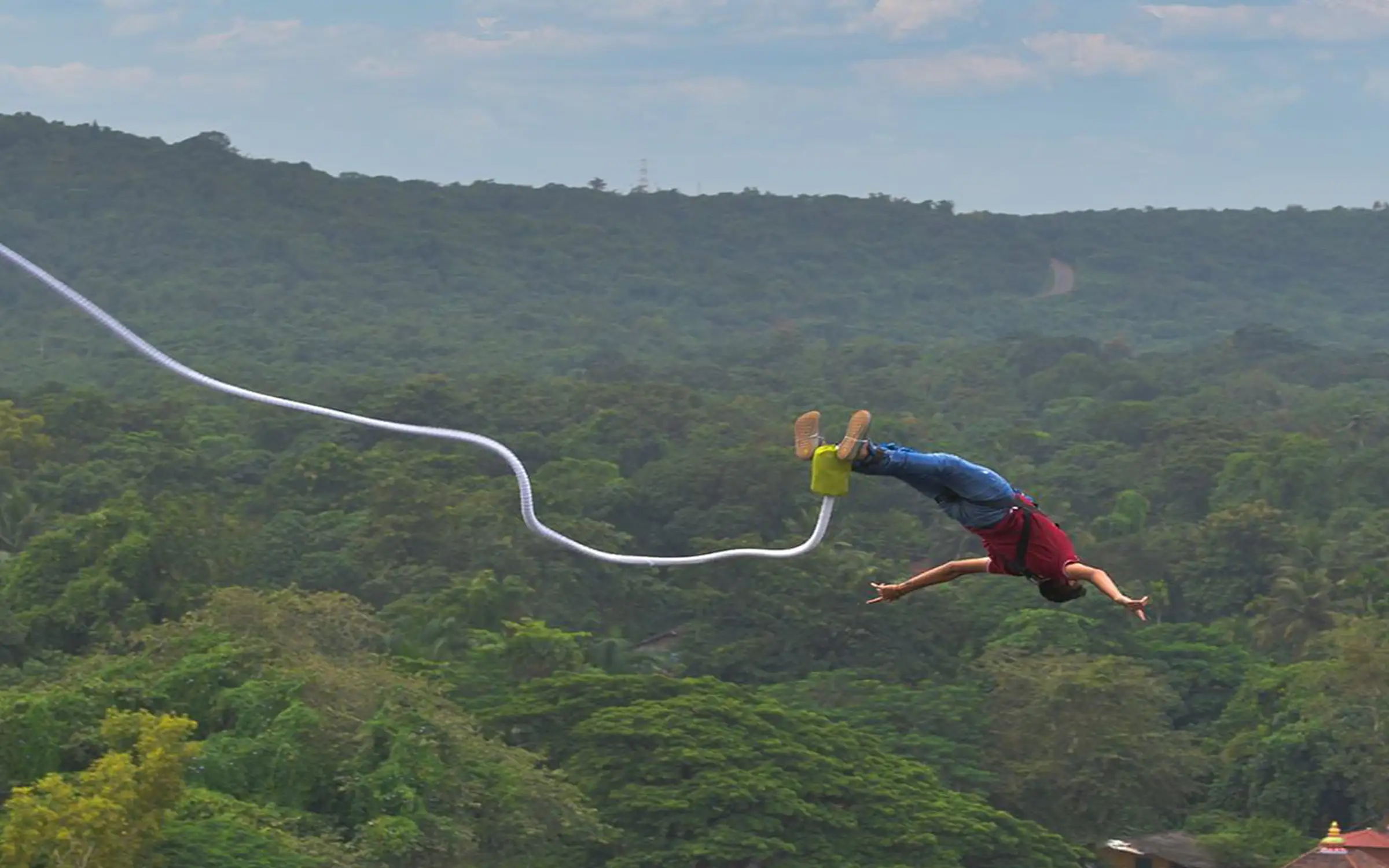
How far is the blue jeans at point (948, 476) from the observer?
996cm

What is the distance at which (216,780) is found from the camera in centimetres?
2584

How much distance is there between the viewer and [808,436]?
396 inches

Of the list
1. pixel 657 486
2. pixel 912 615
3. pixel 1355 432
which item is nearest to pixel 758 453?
pixel 657 486

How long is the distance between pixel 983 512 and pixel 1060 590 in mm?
492

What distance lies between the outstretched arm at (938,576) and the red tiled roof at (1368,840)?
2014 cm

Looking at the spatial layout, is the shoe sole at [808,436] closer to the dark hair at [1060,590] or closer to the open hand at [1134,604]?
the dark hair at [1060,590]

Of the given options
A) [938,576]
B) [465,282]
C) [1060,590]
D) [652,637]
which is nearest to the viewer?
[1060,590]

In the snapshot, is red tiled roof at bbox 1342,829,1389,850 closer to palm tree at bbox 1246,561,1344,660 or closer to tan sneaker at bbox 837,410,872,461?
palm tree at bbox 1246,561,1344,660

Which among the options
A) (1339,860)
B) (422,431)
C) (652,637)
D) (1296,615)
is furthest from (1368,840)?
(422,431)

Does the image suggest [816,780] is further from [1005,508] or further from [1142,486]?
[1142,486]

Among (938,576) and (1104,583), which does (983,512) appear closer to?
(938,576)

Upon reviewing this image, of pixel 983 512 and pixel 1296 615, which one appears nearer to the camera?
pixel 983 512

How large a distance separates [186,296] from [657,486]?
7814cm

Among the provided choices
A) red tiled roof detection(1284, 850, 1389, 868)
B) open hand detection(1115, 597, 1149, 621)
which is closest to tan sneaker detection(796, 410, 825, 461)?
open hand detection(1115, 597, 1149, 621)
